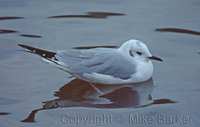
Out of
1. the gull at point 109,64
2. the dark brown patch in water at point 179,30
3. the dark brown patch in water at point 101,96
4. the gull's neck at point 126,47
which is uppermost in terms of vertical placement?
the dark brown patch in water at point 179,30

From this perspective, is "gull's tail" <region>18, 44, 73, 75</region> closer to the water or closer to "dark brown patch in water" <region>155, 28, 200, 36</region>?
the water

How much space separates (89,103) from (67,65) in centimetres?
38

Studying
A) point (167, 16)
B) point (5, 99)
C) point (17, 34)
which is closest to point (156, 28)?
point (167, 16)

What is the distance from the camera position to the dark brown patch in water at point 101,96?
5.14m

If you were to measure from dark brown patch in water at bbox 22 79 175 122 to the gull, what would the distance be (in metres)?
0.06

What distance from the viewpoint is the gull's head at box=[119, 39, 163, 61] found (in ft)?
17.9

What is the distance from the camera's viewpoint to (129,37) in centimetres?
627

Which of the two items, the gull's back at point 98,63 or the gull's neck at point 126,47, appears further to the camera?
the gull's neck at point 126,47

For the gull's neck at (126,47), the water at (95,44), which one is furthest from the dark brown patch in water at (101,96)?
the gull's neck at (126,47)

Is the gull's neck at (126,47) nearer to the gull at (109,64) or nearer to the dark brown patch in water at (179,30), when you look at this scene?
the gull at (109,64)

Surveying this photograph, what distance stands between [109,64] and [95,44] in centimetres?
78

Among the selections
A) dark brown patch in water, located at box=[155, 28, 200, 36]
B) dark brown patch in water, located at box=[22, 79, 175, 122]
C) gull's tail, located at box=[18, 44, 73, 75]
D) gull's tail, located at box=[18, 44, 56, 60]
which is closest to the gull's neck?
dark brown patch in water, located at box=[22, 79, 175, 122]

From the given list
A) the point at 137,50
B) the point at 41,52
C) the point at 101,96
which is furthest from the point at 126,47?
the point at 41,52

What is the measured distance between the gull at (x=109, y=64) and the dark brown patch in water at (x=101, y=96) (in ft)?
0.19
